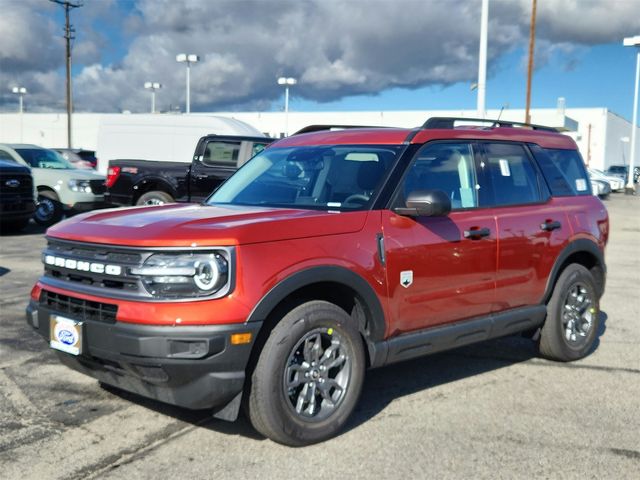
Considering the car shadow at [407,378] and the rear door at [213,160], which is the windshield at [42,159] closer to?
the rear door at [213,160]

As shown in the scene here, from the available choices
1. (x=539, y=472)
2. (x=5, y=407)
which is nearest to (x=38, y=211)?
(x=5, y=407)

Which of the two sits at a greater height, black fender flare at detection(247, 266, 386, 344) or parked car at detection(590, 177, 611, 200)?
parked car at detection(590, 177, 611, 200)

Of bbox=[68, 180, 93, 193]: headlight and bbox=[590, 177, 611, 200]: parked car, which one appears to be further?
bbox=[590, 177, 611, 200]: parked car

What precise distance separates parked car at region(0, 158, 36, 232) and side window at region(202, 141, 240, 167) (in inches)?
132

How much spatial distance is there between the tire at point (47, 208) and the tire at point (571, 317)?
12210mm

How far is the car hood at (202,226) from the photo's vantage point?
3668mm

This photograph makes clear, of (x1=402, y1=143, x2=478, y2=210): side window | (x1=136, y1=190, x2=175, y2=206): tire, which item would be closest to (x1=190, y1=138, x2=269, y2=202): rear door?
(x1=136, y1=190, x2=175, y2=206): tire

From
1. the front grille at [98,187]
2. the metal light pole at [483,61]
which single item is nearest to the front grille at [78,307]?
the front grille at [98,187]

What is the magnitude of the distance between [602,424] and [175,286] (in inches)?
107

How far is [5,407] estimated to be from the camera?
4.51 m

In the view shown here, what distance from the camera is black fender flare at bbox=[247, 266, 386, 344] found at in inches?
146

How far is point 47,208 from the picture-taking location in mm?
15414

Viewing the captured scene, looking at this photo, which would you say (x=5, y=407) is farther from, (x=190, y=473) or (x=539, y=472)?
(x=539, y=472)

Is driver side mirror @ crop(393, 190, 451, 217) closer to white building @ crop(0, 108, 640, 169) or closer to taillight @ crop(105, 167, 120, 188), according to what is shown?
taillight @ crop(105, 167, 120, 188)
